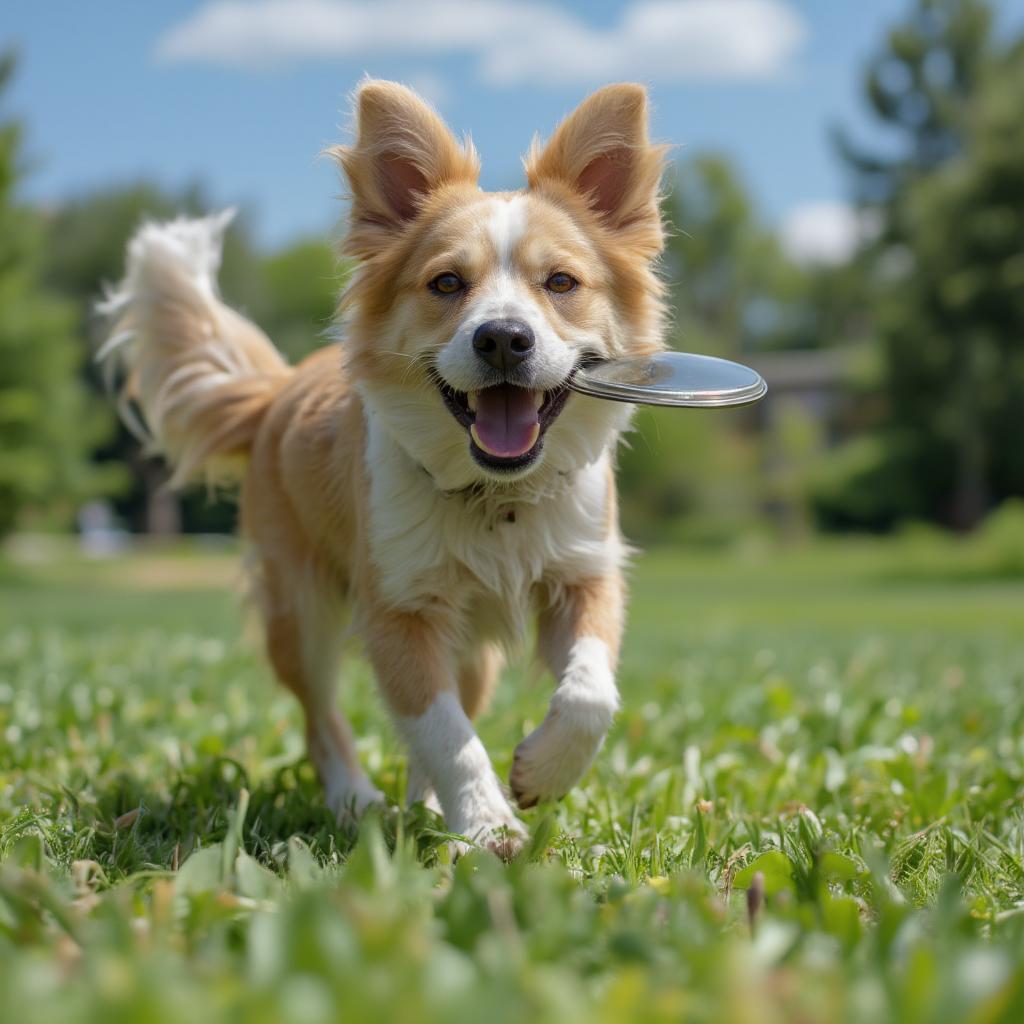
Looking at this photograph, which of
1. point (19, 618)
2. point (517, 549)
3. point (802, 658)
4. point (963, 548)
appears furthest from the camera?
point (963, 548)

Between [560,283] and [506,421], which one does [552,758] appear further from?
[560,283]

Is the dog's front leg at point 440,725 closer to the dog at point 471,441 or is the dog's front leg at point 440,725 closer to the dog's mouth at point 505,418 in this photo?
the dog at point 471,441

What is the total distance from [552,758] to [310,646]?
1.83 meters

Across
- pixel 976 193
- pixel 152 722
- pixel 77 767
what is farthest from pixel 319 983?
pixel 976 193

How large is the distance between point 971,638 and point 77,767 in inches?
397

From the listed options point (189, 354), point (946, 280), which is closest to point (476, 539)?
point (189, 354)

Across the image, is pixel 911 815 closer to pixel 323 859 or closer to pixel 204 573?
pixel 323 859

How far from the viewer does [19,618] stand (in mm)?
14844

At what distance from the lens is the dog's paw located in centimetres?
351

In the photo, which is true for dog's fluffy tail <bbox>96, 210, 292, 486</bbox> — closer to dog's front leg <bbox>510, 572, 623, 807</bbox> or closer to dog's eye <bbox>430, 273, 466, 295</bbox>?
dog's eye <bbox>430, 273, 466, 295</bbox>

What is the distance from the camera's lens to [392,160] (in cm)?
451

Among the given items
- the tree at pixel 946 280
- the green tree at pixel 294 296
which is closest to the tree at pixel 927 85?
the tree at pixel 946 280

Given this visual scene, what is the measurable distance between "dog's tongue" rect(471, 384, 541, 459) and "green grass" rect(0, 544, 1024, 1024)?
45.5 inches

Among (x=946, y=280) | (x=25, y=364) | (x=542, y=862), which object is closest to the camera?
(x=542, y=862)
